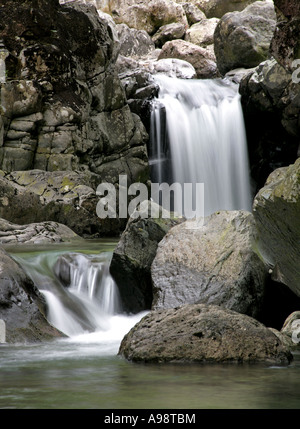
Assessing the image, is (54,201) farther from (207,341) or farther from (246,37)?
(246,37)

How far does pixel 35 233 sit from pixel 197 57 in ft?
61.2

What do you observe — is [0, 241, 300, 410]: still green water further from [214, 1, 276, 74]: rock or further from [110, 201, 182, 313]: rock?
[214, 1, 276, 74]: rock

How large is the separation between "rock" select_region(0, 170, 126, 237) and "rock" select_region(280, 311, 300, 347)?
894 centimetres

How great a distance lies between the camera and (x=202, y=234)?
7.68m

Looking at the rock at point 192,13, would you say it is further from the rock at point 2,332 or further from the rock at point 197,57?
the rock at point 2,332

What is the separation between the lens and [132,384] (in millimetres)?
4223

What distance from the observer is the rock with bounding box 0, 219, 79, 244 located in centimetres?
1238

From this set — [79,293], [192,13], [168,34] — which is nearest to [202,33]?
[168,34]

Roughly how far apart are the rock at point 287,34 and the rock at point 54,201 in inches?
359

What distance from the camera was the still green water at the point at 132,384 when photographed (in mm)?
3645

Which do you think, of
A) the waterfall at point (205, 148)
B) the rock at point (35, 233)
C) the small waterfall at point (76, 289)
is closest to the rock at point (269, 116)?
the waterfall at point (205, 148)
